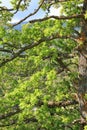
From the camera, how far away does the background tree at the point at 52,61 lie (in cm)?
2242

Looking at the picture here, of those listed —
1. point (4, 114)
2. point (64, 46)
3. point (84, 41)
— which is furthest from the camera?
point (4, 114)

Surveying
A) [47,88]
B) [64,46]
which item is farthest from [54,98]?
[64,46]

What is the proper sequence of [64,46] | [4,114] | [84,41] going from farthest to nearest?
1. [4,114]
2. [64,46]
3. [84,41]

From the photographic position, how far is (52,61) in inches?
940

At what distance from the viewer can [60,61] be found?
23797mm

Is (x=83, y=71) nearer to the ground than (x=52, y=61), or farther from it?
nearer to the ground

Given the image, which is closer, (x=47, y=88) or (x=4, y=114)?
(x=47, y=88)

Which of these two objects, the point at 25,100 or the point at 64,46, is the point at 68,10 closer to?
the point at 64,46

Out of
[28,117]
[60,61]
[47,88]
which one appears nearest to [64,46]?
[60,61]

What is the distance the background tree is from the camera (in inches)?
883

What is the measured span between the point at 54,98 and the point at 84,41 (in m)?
4.22

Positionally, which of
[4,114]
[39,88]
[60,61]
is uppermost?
[60,61]

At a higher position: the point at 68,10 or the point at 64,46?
the point at 68,10

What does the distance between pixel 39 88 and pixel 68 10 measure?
5.13m
